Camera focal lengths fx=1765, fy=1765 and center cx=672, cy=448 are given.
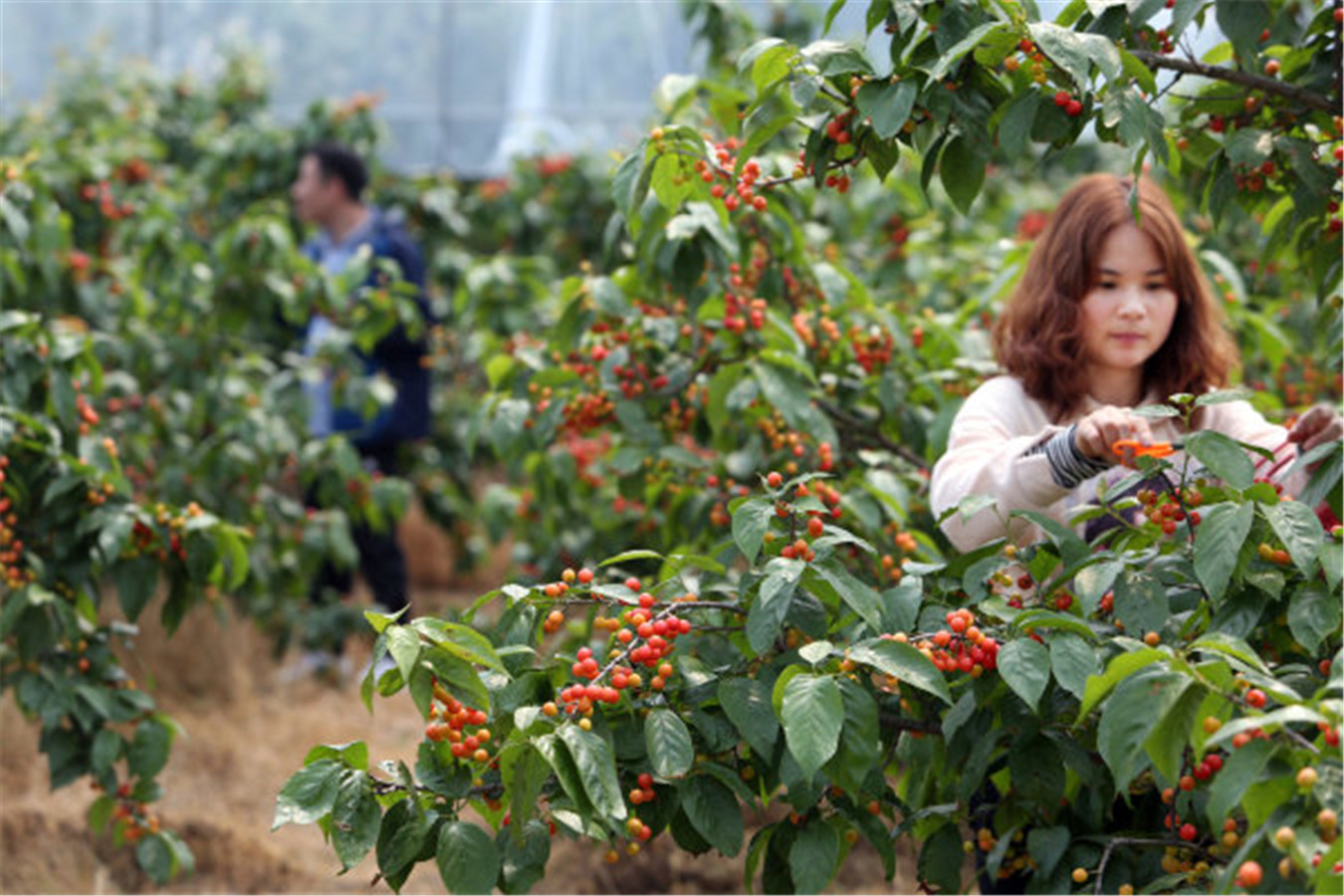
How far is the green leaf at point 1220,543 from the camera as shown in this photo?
1.69 m

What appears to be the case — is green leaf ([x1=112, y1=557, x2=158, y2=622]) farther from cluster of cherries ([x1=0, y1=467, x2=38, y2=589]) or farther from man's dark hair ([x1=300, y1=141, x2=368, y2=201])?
man's dark hair ([x1=300, y1=141, x2=368, y2=201])

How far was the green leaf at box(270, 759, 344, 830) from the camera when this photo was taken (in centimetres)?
166

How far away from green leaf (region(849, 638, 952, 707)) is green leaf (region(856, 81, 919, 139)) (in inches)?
22.3

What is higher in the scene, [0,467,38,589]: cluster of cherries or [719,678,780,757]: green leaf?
[719,678,780,757]: green leaf

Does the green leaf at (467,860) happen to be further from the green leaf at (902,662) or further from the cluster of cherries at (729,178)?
the cluster of cherries at (729,178)

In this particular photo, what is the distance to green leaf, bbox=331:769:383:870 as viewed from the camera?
1.68 m

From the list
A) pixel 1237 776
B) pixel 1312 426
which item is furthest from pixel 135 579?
pixel 1237 776

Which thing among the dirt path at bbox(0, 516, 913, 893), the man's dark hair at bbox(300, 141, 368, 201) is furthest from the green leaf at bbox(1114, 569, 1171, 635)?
the man's dark hair at bbox(300, 141, 368, 201)

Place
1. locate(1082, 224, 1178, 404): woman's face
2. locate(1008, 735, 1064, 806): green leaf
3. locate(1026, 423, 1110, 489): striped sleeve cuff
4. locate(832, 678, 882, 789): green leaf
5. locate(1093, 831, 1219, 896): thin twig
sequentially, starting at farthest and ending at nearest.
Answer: locate(1082, 224, 1178, 404): woman's face → locate(1026, 423, 1110, 489): striped sleeve cuff → locate(1008, 735, 1064, 806): green leaf → locate(1093, 831, 1219, 896): thin twig → locate(832, 678, 882, 789): green leaf

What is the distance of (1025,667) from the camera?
5.58ft

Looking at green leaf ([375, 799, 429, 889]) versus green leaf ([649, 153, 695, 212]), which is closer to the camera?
green leaf ([375, 799, 429, 889])

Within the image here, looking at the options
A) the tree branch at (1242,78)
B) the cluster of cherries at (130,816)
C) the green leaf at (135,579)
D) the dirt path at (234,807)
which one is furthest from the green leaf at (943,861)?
the cluster of cherries at (130,816)

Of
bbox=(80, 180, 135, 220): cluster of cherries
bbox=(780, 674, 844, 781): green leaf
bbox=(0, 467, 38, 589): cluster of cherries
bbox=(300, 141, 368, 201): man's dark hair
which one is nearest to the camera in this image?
bbox=(780, 674, 844, 781): green leaf

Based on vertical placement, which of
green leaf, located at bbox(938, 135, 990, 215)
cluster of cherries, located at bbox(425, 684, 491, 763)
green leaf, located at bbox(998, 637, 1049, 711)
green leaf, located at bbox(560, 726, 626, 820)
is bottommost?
cluster of cherries, located at bbox(425, 684, 491, 763)
